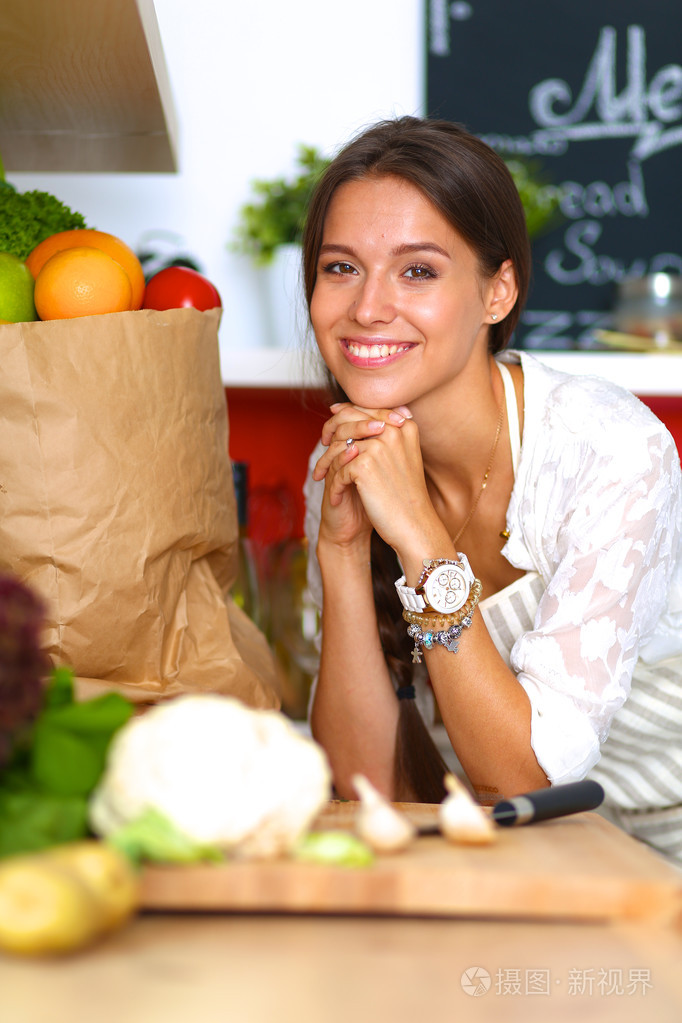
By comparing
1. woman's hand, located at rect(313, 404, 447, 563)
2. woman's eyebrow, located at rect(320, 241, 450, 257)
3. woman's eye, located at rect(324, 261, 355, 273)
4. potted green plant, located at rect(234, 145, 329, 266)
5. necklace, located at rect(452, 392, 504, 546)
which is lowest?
necklace, located at rect(452, 392, 504, 546)

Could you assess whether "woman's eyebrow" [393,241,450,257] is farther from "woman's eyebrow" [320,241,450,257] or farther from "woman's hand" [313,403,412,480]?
"woman's hand" [313,403,412,480]

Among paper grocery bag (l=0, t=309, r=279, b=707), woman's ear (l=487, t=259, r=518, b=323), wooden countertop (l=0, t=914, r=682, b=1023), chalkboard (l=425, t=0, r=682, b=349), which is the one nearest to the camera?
wooden countertop (l=0, t=914, r=682, b=1023)

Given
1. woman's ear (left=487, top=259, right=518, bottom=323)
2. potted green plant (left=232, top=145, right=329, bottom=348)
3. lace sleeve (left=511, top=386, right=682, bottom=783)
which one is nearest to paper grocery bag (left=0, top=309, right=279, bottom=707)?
lace sleeve (left=511, top=386, right=682, bottom=783)

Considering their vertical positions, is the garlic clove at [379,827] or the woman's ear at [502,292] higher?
the garlic clove at [379,827]

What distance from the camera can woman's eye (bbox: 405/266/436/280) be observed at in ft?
3.31

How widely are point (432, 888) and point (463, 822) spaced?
0.18 ft

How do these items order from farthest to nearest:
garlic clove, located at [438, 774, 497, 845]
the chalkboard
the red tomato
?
1. the chalkboard
2. the red tomato
3. garlic clove, located at [438, 774, 497, 845]

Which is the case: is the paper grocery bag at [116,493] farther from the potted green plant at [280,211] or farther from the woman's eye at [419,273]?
the potted green plant at [280,211]

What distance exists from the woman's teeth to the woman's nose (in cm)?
3

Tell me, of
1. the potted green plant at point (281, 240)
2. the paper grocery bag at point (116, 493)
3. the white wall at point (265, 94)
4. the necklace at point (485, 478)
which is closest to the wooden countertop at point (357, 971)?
the paper grocery bag at point (116, 493)

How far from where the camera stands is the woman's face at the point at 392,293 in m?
0.99

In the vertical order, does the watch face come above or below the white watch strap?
above

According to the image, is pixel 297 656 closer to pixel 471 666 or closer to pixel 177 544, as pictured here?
pixel 471 666

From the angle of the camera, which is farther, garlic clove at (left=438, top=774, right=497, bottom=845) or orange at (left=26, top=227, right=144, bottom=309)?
orange at (left=26, top=227, right=144, bottom=309)
